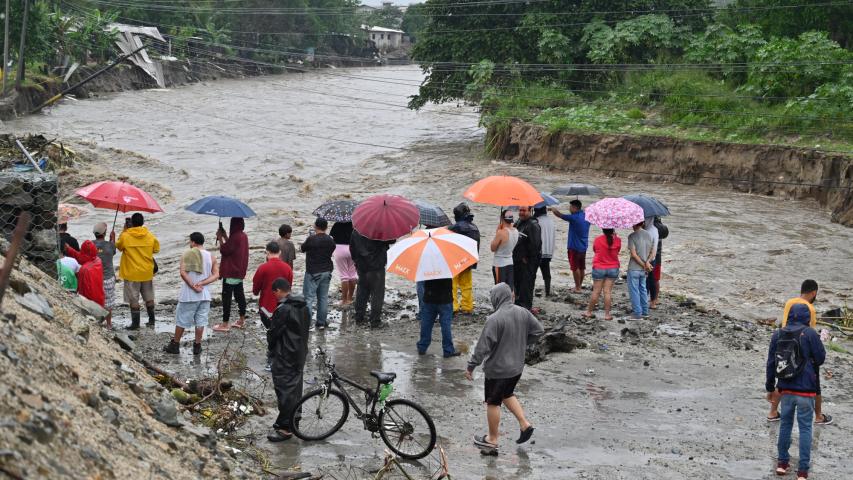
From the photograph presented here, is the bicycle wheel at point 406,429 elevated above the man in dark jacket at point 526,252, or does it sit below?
below

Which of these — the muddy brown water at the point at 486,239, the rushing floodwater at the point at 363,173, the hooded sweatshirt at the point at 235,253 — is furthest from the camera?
the rushing floodwater at the point at 363,173

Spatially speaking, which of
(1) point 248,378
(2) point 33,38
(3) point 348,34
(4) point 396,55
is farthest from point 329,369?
(4) point 396,55

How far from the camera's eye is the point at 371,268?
12.5 metres

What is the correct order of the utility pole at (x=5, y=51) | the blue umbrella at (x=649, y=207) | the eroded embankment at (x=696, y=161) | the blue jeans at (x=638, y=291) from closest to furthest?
the blue jeans at (x=638, y=291)
the blue umbrella at (x=649, y=207)
the eroded embankment at (x=696, y=161)
the utility pole at (x=5, y=51)

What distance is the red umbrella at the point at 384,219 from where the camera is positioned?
11844 mm

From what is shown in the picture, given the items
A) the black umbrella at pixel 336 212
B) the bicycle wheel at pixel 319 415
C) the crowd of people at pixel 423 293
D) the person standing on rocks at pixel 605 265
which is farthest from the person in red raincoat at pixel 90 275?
the person standing on rocks at pixel 605 265

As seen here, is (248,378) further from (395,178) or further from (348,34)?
(348,34)

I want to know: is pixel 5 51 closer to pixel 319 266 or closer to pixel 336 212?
pixel 336 212

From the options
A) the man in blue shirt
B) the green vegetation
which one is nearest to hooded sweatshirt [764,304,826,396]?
the man in blue shirt

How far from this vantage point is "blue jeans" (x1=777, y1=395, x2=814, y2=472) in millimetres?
7562

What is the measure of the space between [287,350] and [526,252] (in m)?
4.93

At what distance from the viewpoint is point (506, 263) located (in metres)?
12.4

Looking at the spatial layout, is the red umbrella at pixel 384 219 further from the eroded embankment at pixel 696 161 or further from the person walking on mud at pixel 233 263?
the eroded embankment at pixel 696 161

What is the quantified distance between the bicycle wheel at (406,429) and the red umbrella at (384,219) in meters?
4.00
